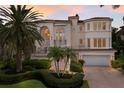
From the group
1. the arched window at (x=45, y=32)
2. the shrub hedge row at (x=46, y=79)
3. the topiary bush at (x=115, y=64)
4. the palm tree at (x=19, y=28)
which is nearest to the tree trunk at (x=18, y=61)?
the palm tree at (x=19, y=28)

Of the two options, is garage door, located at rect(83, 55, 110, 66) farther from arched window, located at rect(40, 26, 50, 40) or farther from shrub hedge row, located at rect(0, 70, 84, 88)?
shrub hedge row, located at rect(0, 70, 84, 88)

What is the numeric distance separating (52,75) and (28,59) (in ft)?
13.2

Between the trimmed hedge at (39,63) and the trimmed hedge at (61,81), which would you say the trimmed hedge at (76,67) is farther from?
the trimmed hedge at (61,81)

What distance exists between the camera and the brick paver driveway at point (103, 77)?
24.1m

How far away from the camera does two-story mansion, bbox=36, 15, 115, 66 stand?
96.5 ft

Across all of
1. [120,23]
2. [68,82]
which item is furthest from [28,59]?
[120,23]

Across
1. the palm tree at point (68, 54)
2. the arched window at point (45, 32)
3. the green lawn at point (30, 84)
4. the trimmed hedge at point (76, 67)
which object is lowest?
the green lawn at point (30, 84)

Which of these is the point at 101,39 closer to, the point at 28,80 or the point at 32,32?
the point at 32,32

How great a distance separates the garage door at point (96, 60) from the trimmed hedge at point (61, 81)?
4.64 meters

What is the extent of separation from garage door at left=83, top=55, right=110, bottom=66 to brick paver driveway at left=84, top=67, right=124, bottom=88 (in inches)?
25.8

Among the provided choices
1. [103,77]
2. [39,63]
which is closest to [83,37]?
[39,63]

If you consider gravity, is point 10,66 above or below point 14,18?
below

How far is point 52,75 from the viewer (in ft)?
81.9
